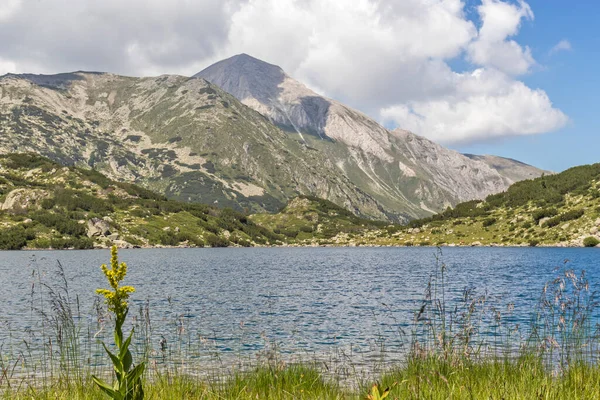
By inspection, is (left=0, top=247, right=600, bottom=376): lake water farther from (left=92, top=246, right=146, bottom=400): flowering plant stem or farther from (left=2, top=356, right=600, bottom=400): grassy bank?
(left=92, top=246, right=146, bottom=400): flowering plant stem

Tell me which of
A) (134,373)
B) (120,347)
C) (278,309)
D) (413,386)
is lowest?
(278,309)

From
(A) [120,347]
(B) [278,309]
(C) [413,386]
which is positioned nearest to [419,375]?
(C) [413,386]

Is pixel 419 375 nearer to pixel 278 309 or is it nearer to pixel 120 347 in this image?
pixel 120 347

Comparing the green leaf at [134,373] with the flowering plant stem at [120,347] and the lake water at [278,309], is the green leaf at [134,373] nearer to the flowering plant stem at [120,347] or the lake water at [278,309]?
the flowering plant stem at [120,347]

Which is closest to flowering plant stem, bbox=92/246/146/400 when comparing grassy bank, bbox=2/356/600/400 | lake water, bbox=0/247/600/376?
grassy bank, bbox=2/356/600/400

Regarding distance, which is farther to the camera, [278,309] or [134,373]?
[278,309]

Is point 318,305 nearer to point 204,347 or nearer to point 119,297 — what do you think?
point 204,347

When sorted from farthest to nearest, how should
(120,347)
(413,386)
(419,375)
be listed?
1. (419,375)
2. (413,386)
3. (120,347)

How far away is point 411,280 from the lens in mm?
89125

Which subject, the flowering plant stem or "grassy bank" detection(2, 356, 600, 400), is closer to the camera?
the flowering plant stem

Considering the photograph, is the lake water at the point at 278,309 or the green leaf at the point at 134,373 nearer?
the green leaf at the point at 134,373

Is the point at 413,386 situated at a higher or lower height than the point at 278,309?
higher

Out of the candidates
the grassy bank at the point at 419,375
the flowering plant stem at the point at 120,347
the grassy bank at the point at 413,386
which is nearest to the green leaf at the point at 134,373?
the flowering plant stem at the point at 120,347

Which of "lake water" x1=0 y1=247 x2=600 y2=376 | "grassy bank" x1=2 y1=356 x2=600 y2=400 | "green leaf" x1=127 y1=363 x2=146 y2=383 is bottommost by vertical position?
"lake water" x1=0 y1=247 x2=600 y2=376
